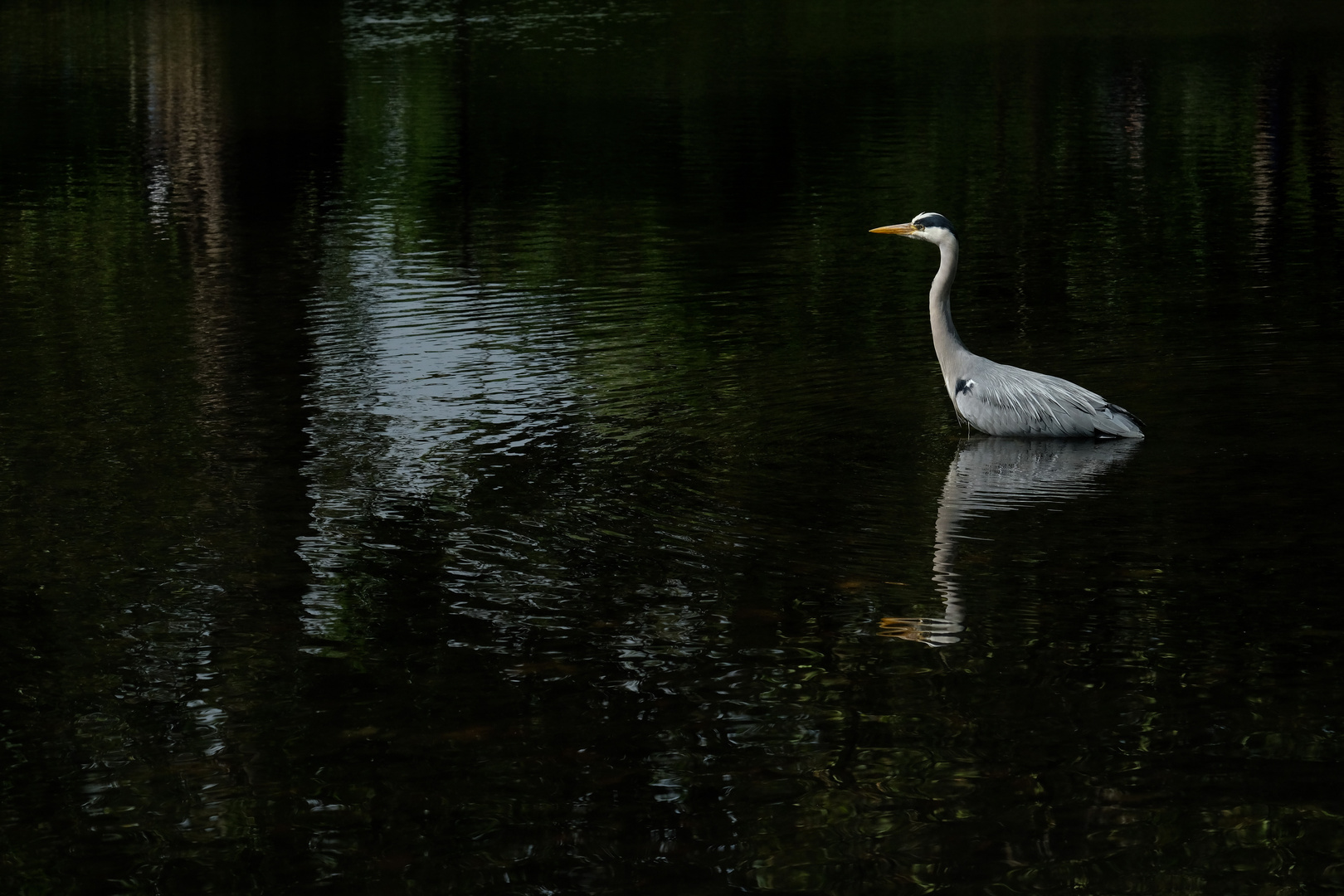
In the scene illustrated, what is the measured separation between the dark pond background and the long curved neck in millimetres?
605

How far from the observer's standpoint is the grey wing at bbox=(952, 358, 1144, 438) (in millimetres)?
12883

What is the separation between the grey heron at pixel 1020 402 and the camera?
42.3 feet

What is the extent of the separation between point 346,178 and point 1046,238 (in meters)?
14.8

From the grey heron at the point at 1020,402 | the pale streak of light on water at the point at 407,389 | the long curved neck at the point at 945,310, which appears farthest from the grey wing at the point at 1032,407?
the pale streak of light on water at the point at 407,389

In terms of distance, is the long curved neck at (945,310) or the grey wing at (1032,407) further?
the long curved neck at (945,310)

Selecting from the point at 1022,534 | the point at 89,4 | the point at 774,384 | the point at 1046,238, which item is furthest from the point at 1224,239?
the point at 89,4

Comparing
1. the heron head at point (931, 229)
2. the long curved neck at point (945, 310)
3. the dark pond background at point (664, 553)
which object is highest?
the heron head at point (931, 229)

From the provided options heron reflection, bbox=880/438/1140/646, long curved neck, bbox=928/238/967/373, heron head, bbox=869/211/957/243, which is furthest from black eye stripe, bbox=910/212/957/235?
heron reflection, bbox=880/438/1140/646

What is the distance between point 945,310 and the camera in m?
14.0

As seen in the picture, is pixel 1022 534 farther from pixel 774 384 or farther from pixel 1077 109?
pixel 1077 109

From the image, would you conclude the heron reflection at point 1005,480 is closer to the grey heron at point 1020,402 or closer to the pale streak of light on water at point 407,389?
the grey heron at point 1020,402

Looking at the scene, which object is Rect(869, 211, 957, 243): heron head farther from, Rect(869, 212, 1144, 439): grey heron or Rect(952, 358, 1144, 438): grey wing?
Rect(952, 358, 1144, 438): grey wing

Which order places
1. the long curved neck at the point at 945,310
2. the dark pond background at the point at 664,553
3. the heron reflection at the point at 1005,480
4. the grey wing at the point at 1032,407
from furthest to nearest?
the long curved neck at the point at 945,310 → the grey wing at the point at 1032,407 → the heron reflection at the point at 1005,480 → the dark pond background at the point at 664,553

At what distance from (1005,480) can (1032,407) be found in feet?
3.59
